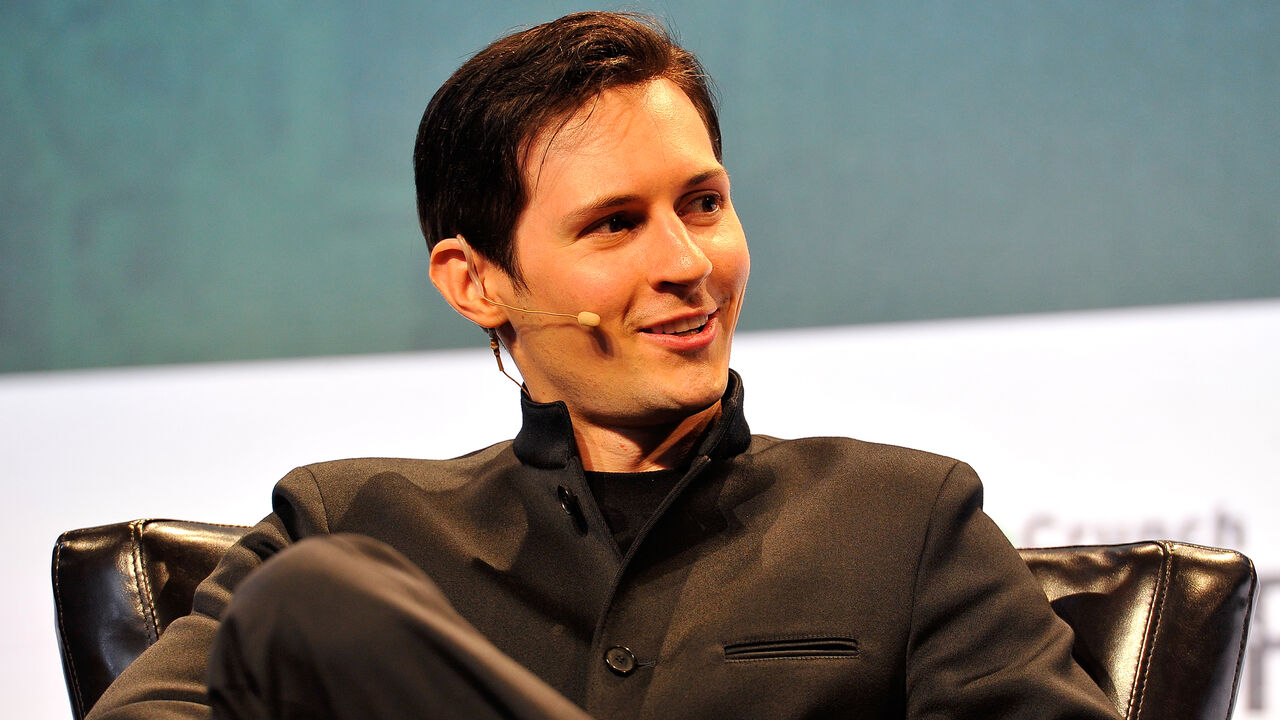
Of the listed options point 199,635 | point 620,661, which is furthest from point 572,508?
point 199,635

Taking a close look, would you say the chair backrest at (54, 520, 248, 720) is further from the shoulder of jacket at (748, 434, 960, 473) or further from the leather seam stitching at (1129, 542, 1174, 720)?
Answer: the leather seam stitching at (1129, 542, 1174, 720)

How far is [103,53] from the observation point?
6.93 feet

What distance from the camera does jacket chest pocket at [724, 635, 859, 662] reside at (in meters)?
1.12

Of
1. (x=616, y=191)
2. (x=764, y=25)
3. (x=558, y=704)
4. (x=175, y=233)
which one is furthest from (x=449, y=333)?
(x=558, y=704)

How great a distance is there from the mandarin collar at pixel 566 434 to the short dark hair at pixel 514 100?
16 centimetres

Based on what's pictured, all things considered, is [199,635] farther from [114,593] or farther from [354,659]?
[354,659]

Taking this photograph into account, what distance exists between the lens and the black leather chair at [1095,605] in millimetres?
1136

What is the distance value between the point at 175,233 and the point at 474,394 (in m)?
0.64

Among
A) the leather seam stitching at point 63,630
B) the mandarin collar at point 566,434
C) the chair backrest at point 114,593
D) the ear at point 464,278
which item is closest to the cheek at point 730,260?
the mandarin collar at point 566,434

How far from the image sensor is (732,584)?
1163 millimetres

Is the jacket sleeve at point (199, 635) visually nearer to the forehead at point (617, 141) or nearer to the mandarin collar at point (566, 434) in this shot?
the mandarin collar at point (566, 434)

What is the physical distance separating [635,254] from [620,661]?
0.41 m

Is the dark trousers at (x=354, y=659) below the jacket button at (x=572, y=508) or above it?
above

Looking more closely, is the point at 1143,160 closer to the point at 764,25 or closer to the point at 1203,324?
the point at 1203,324
